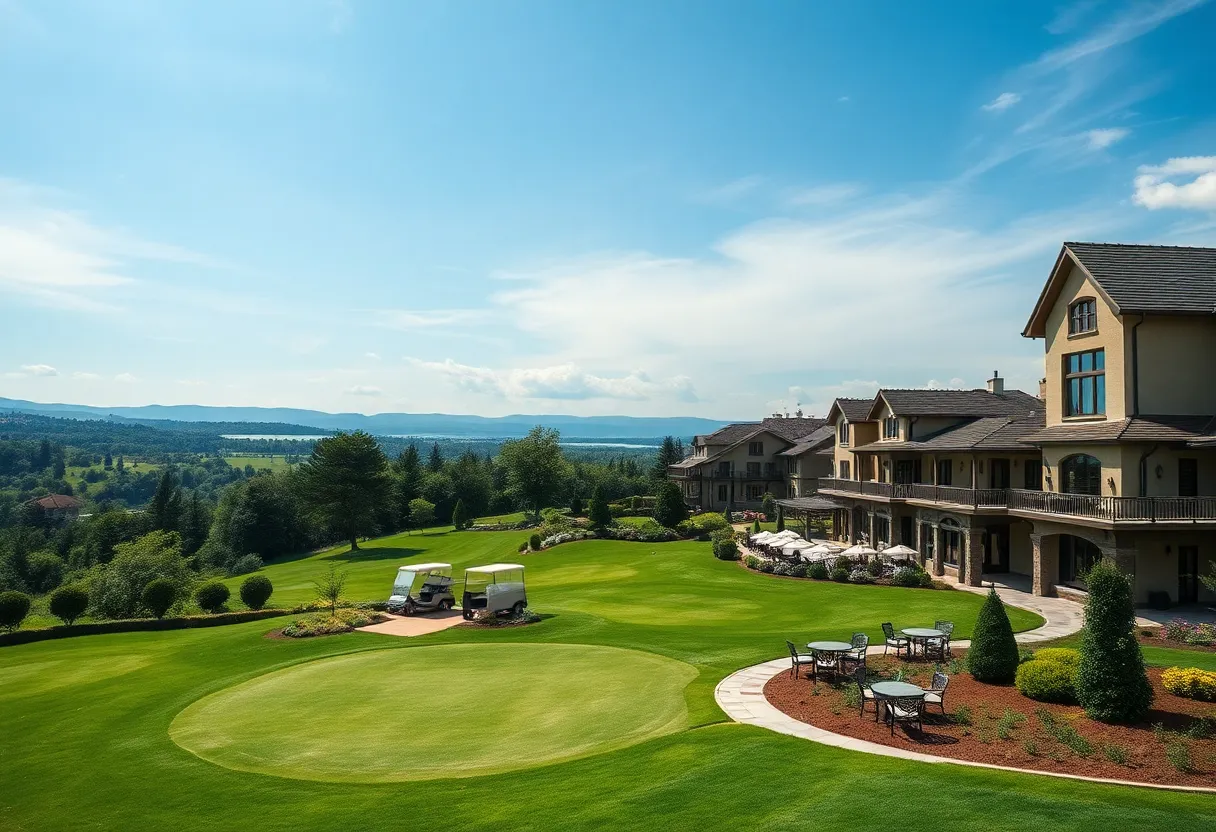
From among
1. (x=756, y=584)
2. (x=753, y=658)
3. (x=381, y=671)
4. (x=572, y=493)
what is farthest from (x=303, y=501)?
(x=753, y=658)

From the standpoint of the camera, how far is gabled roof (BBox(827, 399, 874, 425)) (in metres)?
52.5

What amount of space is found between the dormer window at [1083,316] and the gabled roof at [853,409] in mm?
18740

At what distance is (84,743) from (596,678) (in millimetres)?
11790

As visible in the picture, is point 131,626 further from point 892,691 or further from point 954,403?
point 954,403

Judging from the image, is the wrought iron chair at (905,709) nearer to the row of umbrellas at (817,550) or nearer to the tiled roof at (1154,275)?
the tiled roof at (1154,275)

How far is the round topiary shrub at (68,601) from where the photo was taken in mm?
31672

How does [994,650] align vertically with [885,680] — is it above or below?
above

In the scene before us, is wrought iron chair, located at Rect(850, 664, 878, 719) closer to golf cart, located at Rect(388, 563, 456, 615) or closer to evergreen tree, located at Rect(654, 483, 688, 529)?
golf cart, located at Rect(388, 563, 456, 615)

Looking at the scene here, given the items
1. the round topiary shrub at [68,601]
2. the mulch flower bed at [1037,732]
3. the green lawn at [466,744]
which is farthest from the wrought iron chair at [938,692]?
the round topiary shrub at [68,601]

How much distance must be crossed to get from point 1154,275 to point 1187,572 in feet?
39.8

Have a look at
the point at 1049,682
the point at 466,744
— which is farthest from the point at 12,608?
the point at 1049,682

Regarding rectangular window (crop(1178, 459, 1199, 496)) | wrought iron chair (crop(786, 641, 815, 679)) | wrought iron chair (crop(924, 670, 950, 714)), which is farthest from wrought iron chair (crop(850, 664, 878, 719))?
rectangular window (crop(1178, 459, 1199, 496))

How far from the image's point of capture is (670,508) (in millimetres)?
60750

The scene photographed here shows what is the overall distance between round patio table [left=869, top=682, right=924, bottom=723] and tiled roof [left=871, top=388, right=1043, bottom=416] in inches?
1264
